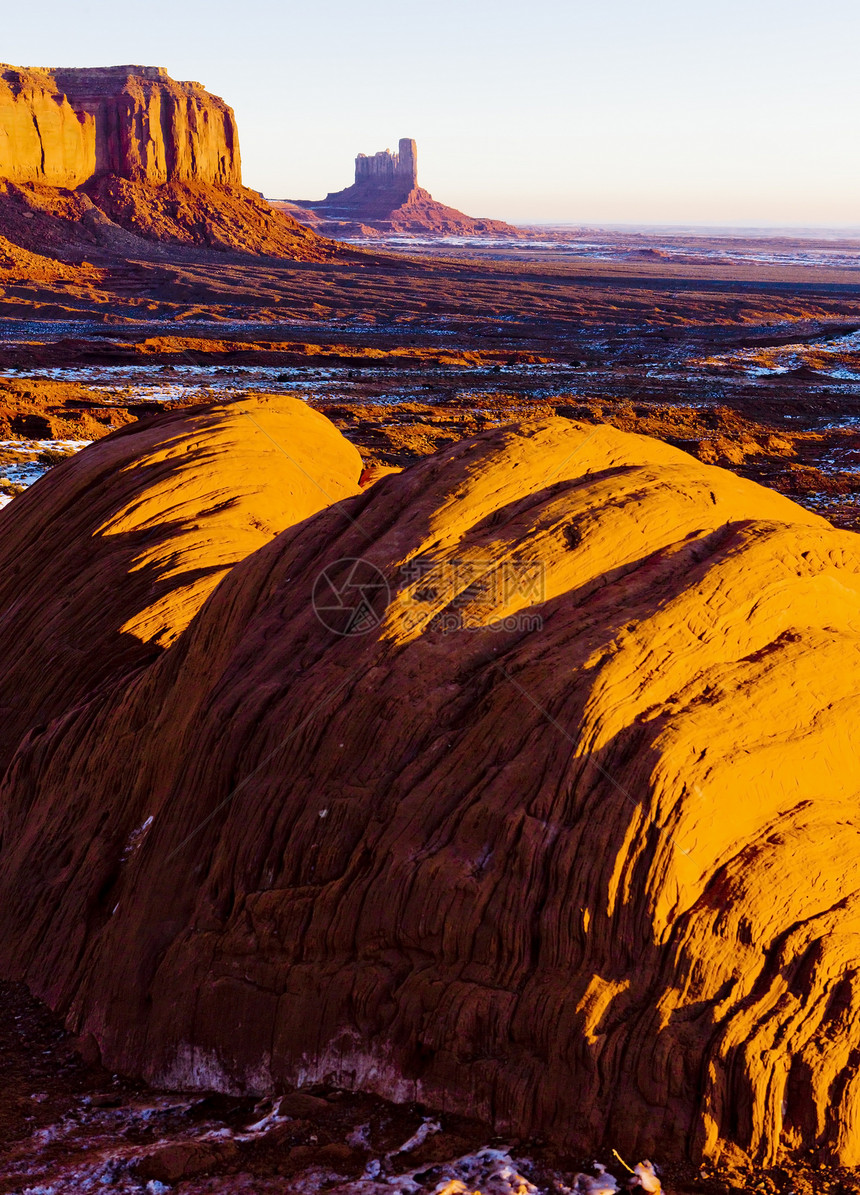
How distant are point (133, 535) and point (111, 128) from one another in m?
90.3

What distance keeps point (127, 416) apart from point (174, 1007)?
23.7 metres

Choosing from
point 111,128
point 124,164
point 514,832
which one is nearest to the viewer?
point 514,832

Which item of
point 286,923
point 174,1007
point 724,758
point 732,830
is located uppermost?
point 724,758

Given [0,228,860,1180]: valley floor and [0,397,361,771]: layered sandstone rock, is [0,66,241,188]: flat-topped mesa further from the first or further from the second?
[0,397,361,771]: layered sandstone rock

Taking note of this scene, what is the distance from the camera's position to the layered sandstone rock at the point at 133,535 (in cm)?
894

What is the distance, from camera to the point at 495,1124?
171 inches

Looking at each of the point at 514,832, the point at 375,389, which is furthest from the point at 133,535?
the point at 375,389

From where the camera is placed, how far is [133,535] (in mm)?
9664

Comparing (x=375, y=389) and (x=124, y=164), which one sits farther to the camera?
(x=124, y=164)

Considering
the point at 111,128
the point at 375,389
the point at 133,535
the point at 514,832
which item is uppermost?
the point at 111,128

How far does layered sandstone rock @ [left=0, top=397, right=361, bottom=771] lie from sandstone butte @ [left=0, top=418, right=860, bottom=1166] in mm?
2329

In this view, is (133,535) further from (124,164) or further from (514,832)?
(124,164)

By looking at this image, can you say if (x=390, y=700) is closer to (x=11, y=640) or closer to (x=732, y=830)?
(x=732, y=830)

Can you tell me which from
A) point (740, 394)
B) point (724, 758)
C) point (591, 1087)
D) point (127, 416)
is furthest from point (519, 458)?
point (740, 394)
